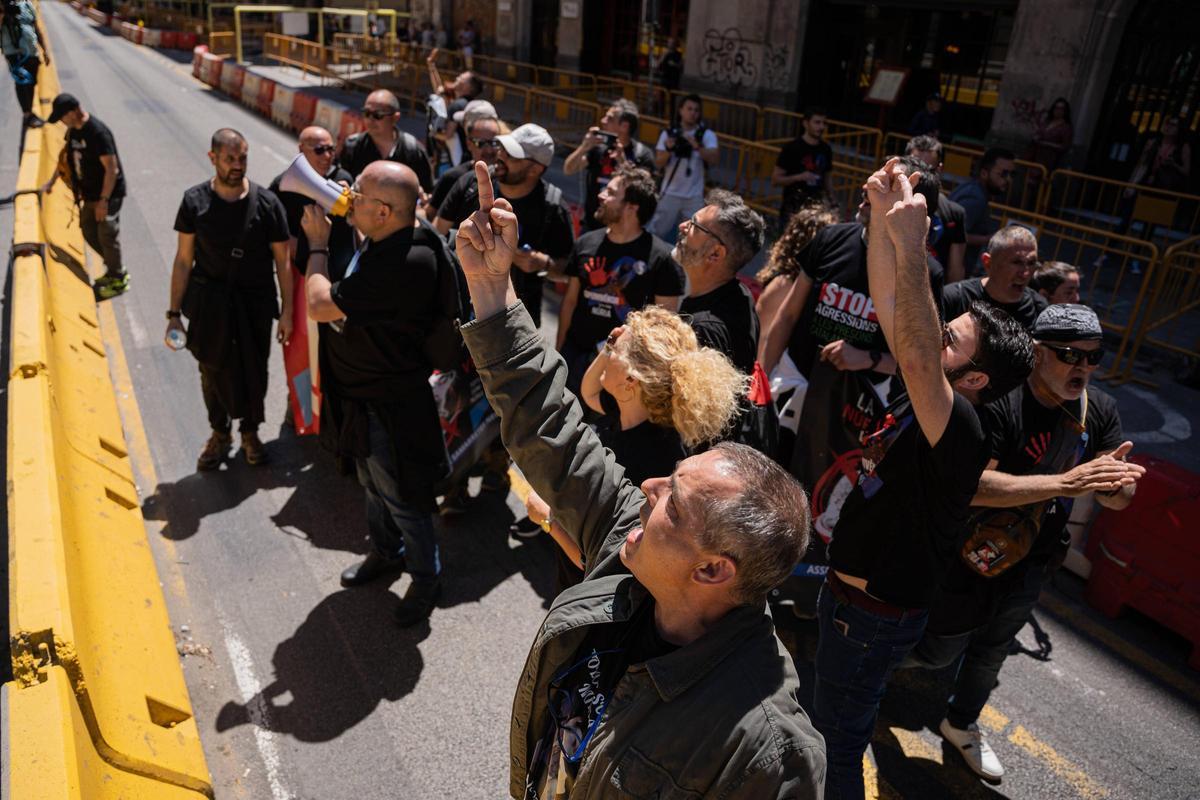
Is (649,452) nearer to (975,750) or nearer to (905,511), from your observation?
(905,511)

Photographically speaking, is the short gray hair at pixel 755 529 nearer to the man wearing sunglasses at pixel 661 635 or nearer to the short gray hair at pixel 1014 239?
the man wearing sunglasses at pixel 661 635

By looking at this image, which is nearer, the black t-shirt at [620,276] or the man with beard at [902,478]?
the man with beard at [902,478]

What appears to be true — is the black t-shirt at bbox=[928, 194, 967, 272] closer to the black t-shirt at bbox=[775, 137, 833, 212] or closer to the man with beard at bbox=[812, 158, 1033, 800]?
the man with beard at bbox=[812, 158, 1033, 800]

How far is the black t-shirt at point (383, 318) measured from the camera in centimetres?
359

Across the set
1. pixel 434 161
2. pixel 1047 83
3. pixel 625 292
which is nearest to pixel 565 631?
pixel 625 292

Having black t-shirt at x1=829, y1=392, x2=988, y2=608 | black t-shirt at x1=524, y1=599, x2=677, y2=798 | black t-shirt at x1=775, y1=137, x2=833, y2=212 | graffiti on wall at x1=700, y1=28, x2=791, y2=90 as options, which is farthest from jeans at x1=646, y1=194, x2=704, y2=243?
graffiti on wall at x1=700, y1=28, x2=791, y2=90

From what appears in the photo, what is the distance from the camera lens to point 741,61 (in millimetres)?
17953

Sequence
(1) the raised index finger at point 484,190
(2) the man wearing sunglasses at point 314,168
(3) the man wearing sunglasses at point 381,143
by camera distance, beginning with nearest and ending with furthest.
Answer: (1) the raised index finger at point 484,190, (2) the man wearing sunglasses at point 314,168, (3) the man wearing sunglasses at point 381,143

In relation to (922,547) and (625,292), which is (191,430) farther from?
(922,547)

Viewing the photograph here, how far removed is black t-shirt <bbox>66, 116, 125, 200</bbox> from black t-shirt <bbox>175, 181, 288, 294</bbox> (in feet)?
13.4

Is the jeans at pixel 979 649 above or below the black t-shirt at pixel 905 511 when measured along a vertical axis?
below

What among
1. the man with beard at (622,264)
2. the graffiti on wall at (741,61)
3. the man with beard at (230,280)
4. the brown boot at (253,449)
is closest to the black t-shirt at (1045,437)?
the man with beard at (622,264)

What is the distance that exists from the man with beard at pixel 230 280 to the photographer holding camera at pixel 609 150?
3.03 m

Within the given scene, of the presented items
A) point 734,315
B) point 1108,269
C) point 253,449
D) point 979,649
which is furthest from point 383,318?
point 1108,269
